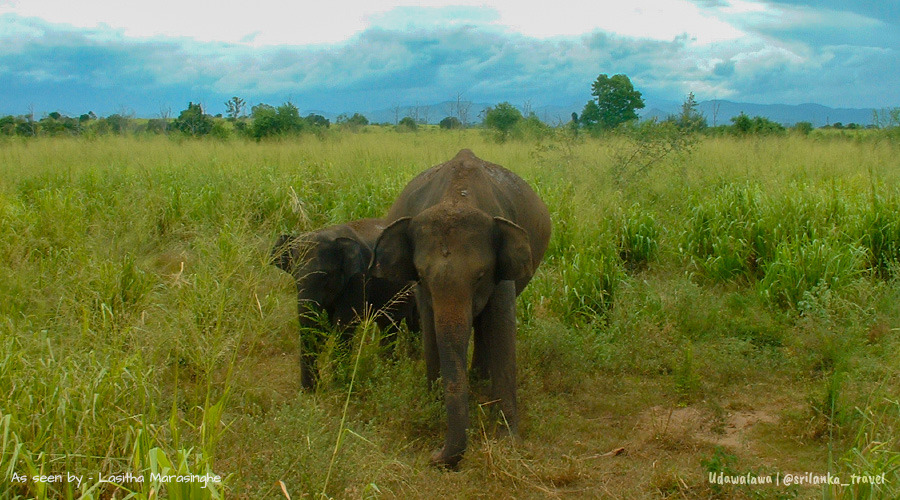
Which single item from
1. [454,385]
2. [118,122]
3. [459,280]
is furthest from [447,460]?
[118,122]

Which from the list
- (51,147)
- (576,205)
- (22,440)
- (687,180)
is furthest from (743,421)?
(51,147)

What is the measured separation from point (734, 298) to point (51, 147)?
1422 centimetres

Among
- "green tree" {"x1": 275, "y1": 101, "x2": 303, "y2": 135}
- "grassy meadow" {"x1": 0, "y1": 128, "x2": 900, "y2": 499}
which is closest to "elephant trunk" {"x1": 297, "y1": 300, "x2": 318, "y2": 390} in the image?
"grassy meadow" {"x1": 0, "y1": 128, "x2": 900, "y2": 499}

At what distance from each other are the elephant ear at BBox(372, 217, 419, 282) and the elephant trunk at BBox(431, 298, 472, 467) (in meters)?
0.55

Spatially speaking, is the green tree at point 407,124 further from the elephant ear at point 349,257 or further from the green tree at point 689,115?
the elephant ear at point 349,257

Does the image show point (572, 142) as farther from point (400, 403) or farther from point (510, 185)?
point (400, 403)

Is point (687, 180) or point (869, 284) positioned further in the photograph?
point (687, 180)

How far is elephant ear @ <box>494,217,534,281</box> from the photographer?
4.54 meters

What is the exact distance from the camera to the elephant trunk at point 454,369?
429cm

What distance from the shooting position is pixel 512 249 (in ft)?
14.9

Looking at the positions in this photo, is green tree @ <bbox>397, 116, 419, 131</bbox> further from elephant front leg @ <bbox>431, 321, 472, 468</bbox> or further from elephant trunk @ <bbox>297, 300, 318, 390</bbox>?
elephant front leg @ <bbox>431, 321, 472, 468</bbox>

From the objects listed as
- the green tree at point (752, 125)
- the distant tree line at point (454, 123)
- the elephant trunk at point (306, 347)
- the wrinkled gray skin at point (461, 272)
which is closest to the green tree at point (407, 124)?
the distant tree line at point (454, 123)

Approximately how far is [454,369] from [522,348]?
6.56 feet

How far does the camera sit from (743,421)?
543cm
